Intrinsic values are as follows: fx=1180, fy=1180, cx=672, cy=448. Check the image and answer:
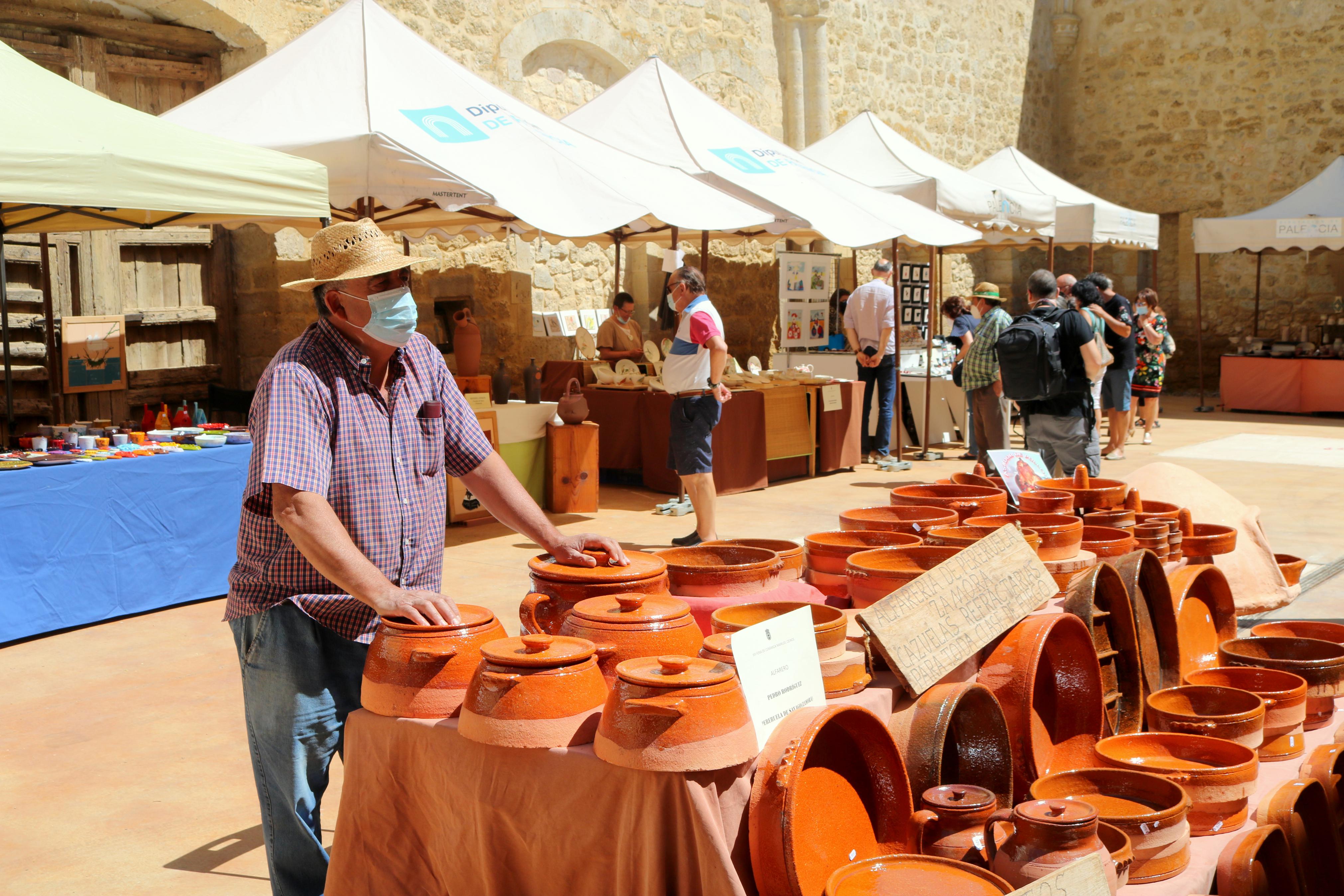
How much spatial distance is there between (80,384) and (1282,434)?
10264 mm

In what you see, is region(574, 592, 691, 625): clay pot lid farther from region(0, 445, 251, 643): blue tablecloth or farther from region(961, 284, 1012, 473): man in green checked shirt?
region(961, 284, 1012, 473): man in green checked shirt

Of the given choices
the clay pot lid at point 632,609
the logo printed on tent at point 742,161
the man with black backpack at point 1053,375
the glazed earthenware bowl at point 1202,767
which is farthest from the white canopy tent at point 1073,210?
the clay pot lid at point 632,609

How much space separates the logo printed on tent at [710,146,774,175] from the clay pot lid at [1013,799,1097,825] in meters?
6.92

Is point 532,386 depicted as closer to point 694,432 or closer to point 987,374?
point 694,432

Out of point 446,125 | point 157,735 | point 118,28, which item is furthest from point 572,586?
point 118,28

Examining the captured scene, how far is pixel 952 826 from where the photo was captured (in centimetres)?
180

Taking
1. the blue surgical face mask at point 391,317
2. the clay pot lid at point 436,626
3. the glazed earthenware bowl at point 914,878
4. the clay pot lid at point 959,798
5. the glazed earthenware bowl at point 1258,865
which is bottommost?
the glazed earthenware bowl at point 1258,865

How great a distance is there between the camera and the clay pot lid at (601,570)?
81.8 inches

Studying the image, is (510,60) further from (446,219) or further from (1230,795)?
(1230,795)

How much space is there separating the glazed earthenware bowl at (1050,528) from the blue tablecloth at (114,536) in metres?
3.02

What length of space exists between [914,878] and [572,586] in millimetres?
779

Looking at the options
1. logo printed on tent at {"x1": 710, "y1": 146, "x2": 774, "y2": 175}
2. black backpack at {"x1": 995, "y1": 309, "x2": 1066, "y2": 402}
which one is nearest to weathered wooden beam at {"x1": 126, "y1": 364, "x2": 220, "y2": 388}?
logo printed on tent at {"x1": 710, "y1": 146, "x2": 774, "y2": 175}

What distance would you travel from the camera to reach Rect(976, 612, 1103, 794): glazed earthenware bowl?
206 centimetres

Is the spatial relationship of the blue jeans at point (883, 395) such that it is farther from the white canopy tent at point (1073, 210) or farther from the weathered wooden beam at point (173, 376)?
the weathered wooden beam at point (173, 376)
